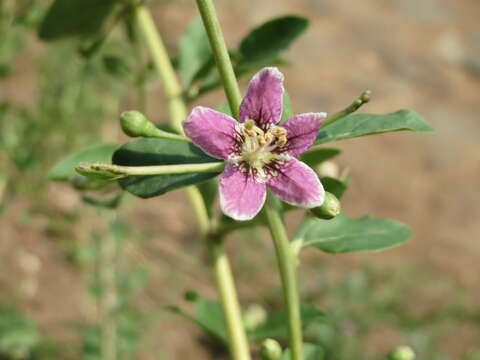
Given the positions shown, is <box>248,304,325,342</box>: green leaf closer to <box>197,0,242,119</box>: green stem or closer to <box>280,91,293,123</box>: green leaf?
<box>280,91,293,123</box>: green leaf

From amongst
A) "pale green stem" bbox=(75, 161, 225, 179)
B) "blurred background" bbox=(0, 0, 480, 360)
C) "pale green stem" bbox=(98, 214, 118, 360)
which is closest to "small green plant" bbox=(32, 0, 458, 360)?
"pale green stem" bbox=(75, 161, 225, 179)

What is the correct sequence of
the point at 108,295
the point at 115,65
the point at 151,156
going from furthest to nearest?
the point at 108,295
the point at 115,65
the point at 151,156

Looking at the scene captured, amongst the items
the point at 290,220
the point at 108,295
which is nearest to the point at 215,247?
the point at 108,295

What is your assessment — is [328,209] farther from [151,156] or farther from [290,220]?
[290,220]

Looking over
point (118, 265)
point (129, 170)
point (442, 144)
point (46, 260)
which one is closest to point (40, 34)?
point (129, 170)

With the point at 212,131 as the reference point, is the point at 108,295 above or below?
above
